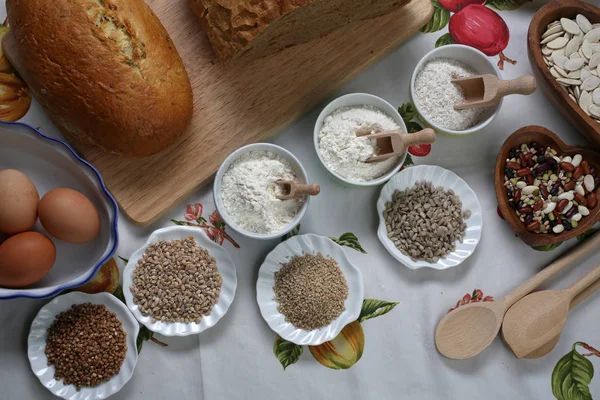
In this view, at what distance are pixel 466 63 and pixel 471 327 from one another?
0.91 meters

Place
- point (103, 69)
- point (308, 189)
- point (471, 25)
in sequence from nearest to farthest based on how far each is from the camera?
point (103, 69)
point (308, 189)
point (471, 25)

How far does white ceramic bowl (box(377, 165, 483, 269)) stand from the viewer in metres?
1.71

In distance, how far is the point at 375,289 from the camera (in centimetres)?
176

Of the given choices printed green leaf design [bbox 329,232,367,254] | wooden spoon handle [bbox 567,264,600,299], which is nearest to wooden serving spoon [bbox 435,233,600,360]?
wooden spoon handle [bbox 567,264,600,299]

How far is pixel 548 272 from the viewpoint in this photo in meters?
1.75

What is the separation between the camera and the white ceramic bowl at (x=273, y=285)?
5.45 ft

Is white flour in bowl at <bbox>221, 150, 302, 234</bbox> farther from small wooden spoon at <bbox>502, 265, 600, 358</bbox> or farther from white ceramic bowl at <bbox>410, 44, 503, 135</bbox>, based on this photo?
small wooden spoon at <bbox>502, 265, 600, 358</bbox>

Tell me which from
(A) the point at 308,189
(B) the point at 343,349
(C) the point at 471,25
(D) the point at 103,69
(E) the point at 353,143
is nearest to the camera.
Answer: (D) the point at 103,69

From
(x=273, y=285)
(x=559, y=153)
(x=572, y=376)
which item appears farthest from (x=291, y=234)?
(x=572, y=376)

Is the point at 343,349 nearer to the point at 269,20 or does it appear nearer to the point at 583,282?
the point at 583,282

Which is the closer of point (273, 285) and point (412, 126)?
point (273, 285)

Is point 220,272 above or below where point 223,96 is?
below

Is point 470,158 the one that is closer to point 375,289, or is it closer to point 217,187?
point 375,289

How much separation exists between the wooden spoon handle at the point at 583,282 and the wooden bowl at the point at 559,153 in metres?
0.15
